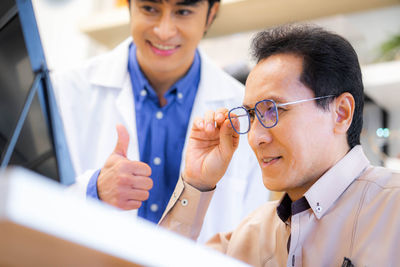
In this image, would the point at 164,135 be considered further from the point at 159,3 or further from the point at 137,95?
the point at 159,3

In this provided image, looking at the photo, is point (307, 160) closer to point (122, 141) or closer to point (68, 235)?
point (122, 141)

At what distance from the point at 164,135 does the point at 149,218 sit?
0.19 metres

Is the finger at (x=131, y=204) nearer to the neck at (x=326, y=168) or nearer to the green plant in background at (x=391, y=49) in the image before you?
the neck at (x=326, y=168)

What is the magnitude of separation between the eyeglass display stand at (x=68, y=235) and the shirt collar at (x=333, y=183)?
552 millimetres

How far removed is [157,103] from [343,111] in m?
0.42

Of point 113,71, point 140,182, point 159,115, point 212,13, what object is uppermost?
point 212,13

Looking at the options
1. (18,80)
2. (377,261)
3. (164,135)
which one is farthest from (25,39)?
(377,261)

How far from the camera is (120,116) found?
1042mm

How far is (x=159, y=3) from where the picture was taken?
1017mm

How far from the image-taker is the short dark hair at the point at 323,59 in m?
0.86

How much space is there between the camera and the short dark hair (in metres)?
0.86

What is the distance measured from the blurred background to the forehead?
0.38 meters

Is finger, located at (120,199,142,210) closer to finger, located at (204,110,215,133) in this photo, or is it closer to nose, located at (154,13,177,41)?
finger, located at (204,110,215,133)

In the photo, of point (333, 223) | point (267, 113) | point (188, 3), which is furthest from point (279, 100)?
point (188, 3)
